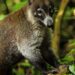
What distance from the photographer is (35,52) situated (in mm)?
4547

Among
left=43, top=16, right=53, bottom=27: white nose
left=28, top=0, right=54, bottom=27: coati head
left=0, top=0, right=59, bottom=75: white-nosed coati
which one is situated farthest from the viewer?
left=0, top=0, right=59, bottom=75: white-nosed coati

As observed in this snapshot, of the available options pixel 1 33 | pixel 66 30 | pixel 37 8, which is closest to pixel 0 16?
pixel 1 33

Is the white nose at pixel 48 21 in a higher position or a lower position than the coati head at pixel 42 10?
lower

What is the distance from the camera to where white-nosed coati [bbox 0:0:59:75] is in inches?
178

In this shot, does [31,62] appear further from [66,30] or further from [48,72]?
[66,30]

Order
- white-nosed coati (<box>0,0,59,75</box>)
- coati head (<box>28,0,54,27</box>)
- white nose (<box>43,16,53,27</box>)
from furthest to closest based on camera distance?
white-nosed coati (<box>0,0,59,75</box>) → coati head (<box>28,0,54,27</box>) → white nose (<box>43,16,53,27</box>)

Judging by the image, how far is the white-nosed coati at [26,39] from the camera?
452 cm

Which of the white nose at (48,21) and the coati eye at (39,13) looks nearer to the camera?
the white nose at (48,21)

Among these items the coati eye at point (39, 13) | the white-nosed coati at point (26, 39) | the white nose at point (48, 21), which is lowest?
the white-nosed coati at point (26, 39)

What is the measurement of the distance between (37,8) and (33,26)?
266 mm

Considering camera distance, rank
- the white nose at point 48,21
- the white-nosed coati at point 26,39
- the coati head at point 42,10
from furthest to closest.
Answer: the white-nosed coati at point 26,39 < the coati head at point 42,10 < the white nose at point 48,21

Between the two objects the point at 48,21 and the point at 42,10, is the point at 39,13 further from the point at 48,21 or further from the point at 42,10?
the point at 48,21

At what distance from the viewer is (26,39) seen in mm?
4574

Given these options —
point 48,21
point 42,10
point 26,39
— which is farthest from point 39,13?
point 26,39
